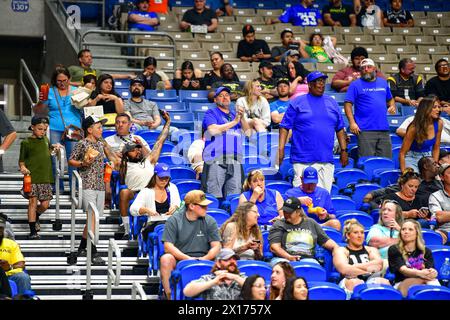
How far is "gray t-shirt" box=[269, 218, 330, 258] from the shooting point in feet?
36.8

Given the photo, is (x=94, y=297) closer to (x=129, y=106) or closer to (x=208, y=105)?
(x=129, y=106)

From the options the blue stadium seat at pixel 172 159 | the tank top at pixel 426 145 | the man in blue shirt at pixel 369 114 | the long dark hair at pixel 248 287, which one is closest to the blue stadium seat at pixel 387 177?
the tank top at pixel 426 145

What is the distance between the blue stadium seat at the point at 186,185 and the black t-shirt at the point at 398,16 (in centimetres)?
777

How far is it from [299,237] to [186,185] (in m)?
1.94

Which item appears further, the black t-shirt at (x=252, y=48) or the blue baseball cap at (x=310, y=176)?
the black t-shirt at (x=252, y=48)

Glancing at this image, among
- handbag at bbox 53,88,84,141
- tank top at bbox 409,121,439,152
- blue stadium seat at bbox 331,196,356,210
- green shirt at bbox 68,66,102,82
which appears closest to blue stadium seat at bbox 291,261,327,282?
blue stadium seat at bbox 331,196,356,210

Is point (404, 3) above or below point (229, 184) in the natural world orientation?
above

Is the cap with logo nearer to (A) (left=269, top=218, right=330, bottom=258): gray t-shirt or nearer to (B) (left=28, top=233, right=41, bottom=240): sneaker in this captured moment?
(A) (left=269, top=218, right=330, bottom=258): gray t-shirt

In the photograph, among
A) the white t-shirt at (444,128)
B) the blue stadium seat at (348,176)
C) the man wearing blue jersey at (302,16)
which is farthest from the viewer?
the man wearing blue jersey at (302,16)

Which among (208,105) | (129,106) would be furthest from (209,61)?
(129,106)

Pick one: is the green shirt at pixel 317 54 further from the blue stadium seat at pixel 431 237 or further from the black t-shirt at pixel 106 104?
the blue stadium seat at pixel 431 237

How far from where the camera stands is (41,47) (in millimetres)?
21234

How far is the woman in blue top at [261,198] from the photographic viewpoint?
11.9m

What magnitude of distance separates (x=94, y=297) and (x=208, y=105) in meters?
4.66
